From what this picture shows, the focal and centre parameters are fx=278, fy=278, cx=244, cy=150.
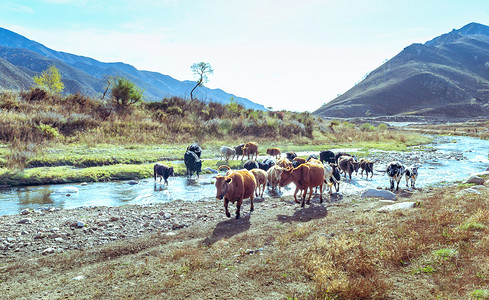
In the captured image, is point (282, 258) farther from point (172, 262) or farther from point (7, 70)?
point (7, 70)

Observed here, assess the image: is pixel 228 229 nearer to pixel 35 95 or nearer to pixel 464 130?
pixel 35 95

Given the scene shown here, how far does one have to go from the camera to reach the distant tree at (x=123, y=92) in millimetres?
39688

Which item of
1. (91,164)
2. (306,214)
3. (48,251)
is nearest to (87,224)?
(48,251)

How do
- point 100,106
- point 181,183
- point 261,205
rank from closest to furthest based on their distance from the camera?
1. point 261,205
2. point 181,183
3. point 100,106

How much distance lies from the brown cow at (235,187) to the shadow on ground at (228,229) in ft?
1.14

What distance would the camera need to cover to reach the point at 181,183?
1711 cm

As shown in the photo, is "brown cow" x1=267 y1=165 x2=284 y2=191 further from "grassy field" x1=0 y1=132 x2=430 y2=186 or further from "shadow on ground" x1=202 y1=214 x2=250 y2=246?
"grassy field" x1=0 y1=132 x2=430 y2=186

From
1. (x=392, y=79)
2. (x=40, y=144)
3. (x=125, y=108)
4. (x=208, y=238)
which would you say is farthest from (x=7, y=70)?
(x=392, y=79)

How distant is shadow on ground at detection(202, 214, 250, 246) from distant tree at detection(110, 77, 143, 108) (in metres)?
36.0

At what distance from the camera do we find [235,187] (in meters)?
9.62

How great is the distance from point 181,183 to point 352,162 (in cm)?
1119

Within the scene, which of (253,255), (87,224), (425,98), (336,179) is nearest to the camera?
(253,255)

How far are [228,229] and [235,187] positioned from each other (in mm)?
1570

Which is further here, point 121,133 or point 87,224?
point 121,133
